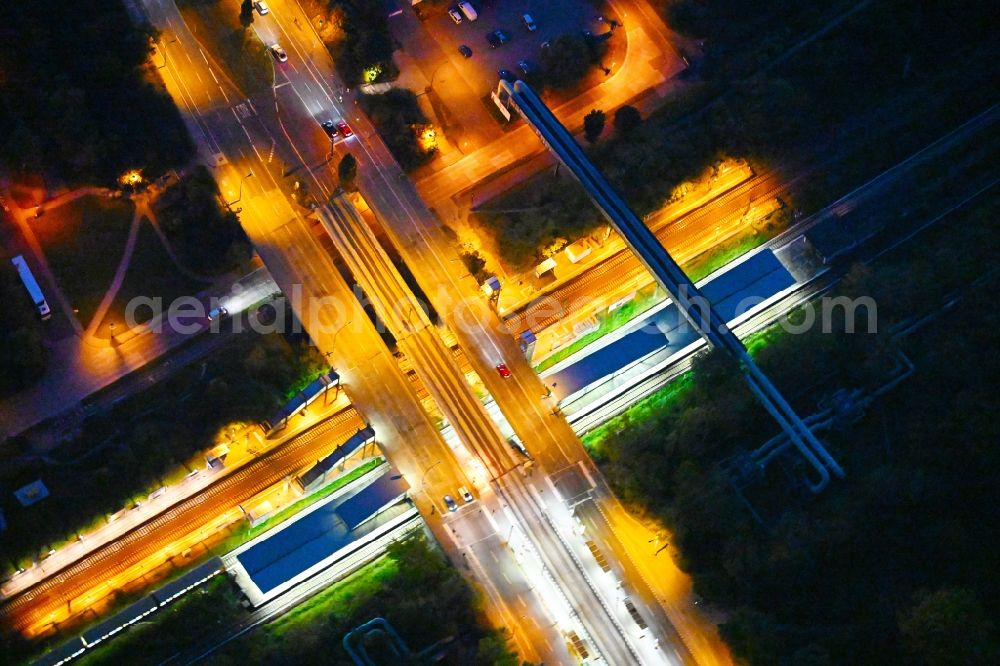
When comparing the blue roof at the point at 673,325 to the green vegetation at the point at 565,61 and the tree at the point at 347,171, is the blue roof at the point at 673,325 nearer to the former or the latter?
the green vegetation at the point at 565,61

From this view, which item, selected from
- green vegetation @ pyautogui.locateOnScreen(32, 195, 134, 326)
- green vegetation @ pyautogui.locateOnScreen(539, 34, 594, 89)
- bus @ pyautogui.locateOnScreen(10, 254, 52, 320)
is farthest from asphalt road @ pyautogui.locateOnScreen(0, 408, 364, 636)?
green vegetation @ pyautogui.locateOnScreen(539, 34, 594, 89)

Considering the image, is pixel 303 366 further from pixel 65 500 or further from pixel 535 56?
pixel 535 56

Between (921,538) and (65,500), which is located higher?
(65,500)

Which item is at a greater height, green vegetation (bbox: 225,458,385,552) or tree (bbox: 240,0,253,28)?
tree (bbox: 240,0,253,28)

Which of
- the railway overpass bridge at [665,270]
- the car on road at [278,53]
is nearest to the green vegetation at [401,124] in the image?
the railway overpass bridge at [665,270]

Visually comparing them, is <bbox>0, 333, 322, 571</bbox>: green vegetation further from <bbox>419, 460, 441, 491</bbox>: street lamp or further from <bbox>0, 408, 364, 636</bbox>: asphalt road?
<bbox>419, 460, 441, 491</bbox>: street lamp

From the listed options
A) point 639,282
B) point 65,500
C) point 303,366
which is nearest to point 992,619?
point 639,282
